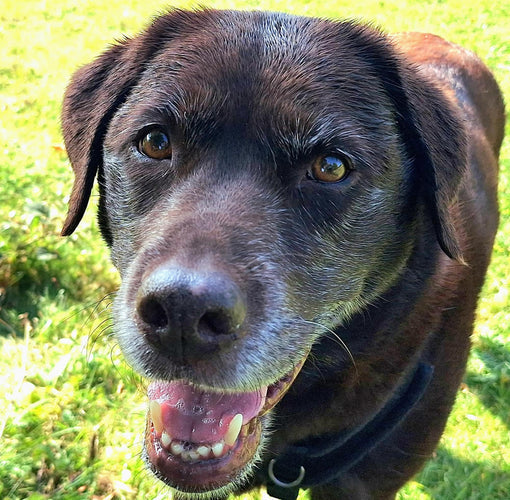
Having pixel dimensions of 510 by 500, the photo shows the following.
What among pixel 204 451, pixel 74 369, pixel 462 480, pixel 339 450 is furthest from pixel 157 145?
pixel 462 480

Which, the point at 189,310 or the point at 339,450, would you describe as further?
the point at 339,450

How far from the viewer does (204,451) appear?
73.4 inches

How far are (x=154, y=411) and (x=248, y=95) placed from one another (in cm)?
100

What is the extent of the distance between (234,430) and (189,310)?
0.55 meters

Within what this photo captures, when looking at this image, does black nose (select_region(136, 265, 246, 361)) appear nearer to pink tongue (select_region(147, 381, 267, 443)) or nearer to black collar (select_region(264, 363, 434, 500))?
pink tongue (select_region(147, 381, 267, 443))

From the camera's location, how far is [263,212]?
75.0 inches

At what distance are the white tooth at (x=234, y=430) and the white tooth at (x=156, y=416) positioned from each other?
7.9 inches

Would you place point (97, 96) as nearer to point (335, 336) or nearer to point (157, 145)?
point (157, 145)

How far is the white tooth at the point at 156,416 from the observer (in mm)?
1933

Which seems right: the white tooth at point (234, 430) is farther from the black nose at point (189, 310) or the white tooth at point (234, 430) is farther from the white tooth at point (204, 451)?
the black nose at point (189, 310)

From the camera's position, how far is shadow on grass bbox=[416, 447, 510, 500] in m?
3.16

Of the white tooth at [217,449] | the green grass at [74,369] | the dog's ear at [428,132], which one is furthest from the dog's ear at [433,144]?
the white tooth at [217,449]

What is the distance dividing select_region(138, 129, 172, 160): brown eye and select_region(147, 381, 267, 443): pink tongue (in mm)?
718

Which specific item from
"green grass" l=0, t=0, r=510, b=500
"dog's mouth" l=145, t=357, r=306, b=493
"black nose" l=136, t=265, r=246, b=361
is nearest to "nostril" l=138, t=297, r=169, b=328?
"black nose" l=136, t=265, r=246, b=361
